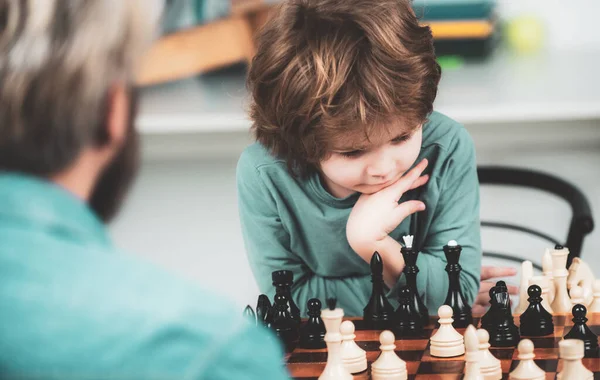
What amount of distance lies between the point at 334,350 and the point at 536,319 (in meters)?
0.33

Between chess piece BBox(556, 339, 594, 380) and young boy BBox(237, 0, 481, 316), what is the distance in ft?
1.50

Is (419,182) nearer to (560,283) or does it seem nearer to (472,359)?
(560,283)

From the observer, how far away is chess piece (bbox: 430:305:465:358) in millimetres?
1232

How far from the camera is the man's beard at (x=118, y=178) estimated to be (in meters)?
0.83

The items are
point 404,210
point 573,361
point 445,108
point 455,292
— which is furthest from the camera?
point 445,108

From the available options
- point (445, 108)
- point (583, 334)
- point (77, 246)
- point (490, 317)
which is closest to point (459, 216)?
point (490, 317)

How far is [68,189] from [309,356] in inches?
24.2

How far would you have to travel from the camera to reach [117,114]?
786mm

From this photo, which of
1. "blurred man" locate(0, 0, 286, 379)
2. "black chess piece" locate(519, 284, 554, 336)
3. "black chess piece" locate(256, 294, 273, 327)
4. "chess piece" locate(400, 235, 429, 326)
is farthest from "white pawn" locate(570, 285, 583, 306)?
"blurred man" locate(0, 0, 286, 379)

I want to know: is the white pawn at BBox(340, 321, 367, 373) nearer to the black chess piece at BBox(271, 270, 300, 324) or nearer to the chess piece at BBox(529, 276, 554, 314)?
the black chess piece at BBox(271, 270, 300, 324)

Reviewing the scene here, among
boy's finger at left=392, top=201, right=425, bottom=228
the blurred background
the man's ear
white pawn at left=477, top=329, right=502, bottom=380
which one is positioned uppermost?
the man's ear

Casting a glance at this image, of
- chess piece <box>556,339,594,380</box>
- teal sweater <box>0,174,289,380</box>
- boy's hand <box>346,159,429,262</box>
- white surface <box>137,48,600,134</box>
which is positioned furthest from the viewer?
white surface <box>137,48,600,134</box>

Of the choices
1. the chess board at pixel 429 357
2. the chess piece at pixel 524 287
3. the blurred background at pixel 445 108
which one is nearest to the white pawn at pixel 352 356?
the chess board at pixel 429 357

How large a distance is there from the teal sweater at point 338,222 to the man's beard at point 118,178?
75 cm
